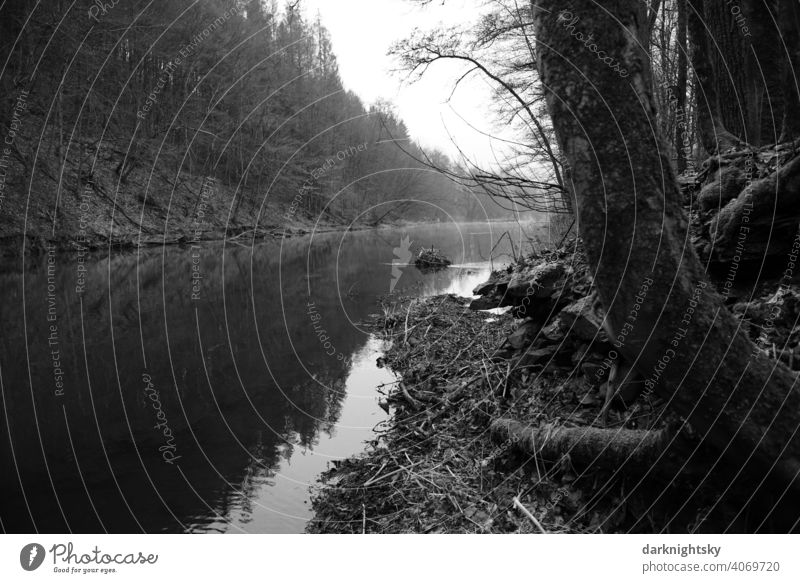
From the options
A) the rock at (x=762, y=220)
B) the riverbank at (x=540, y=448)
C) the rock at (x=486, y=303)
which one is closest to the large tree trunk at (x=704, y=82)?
the rock at (x=762, y=220)

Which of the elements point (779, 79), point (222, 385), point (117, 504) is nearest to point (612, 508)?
point (117, 504)

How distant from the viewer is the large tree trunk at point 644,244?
2.58 metres

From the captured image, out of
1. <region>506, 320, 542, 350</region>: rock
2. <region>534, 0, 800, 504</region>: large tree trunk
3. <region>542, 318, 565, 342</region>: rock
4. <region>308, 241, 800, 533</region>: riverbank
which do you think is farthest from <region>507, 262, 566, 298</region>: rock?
<region>534, 0, 800, 504</region>: large tree trunk

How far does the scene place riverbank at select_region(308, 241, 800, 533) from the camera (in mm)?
3234

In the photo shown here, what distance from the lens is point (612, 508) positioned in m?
3.40

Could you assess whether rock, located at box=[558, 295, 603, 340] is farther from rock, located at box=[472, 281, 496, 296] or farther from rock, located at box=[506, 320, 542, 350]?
rock, located at box=[472, 281, 496, 296]

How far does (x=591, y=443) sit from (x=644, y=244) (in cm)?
167

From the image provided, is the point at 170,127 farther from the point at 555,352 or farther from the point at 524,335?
the point at 555,352

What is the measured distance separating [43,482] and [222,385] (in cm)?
320

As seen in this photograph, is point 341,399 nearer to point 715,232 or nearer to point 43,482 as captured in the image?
point 43,482

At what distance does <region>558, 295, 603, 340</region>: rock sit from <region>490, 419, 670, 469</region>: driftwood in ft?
3.54

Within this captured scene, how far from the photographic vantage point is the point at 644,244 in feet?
8.61

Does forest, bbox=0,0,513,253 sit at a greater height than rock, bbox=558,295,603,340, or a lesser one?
greater

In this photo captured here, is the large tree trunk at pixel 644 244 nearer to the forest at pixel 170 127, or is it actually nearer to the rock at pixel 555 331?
the rock at pixel 555 331
